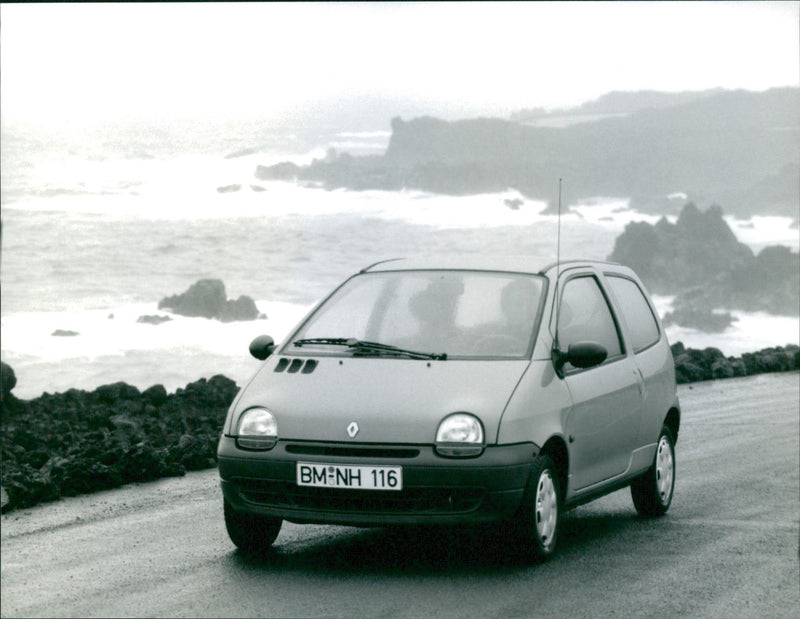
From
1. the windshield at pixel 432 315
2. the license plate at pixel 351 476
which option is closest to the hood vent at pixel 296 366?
the windshield at pixel 432 315

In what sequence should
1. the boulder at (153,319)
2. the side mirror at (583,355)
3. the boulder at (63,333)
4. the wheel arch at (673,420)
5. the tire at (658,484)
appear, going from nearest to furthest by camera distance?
the side mirror at (583,355) < the tire at (658,484) < the wheel arch at (673,420) < the boulder at (63,333) < the boulder at (153,319)

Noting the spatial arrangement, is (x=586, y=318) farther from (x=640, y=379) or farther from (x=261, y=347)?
(x=261, y=347)

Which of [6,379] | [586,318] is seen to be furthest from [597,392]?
[6,379]

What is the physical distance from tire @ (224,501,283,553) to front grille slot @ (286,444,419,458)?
0.52m

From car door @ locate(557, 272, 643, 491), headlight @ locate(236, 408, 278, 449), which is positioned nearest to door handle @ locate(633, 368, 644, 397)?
car door @ locate(557, 272, 643, 491)

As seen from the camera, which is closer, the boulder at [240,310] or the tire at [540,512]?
the tire at [540,512]

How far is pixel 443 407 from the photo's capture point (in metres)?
6.62

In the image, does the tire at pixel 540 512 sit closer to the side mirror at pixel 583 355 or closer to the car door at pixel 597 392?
the car door at pixel 597 392

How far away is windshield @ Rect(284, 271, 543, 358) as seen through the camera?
729 cm

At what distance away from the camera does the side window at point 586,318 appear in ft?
25.1

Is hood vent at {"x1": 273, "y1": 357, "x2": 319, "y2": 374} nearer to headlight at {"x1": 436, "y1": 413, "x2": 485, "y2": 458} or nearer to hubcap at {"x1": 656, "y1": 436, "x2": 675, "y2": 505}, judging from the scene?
headlight at {"x1": 436, "y1": 413, "x2": 485, "y2": 458}

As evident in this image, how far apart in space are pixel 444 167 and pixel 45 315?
2572 centimetres

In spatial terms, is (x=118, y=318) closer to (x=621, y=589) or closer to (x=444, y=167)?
(x=444, y=167)

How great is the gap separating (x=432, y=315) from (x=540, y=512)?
128 cm
